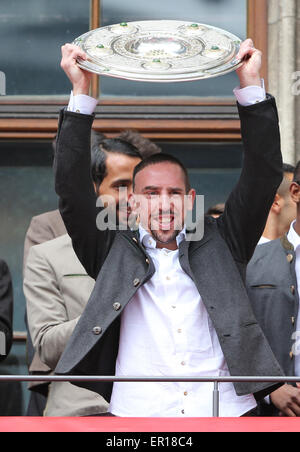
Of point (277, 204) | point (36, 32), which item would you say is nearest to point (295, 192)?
point (277, 204)

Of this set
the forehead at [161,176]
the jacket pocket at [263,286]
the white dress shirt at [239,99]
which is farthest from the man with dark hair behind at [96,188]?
the white dress shirt at [239,99]

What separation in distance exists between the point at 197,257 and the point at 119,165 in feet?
3.40

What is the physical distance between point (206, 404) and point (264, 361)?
257 millimetres

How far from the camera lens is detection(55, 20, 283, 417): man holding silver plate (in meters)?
3.40

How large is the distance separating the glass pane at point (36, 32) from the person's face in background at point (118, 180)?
1540 mm

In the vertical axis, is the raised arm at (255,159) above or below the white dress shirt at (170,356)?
above

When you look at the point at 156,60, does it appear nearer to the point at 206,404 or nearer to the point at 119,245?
the point at 119,245

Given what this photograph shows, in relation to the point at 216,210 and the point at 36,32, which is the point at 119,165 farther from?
the point at 36,32

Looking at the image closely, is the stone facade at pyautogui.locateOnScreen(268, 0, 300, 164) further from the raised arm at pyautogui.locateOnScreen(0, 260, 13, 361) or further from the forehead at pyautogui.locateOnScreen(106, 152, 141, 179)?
the raised arm at pyautogui.locateOnScreen(0, 260, 13, 361)

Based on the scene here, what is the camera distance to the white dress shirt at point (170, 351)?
3395mm

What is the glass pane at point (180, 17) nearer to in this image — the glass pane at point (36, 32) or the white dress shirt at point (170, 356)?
the glass pane at point (36, 32)

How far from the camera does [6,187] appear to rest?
5.96 m

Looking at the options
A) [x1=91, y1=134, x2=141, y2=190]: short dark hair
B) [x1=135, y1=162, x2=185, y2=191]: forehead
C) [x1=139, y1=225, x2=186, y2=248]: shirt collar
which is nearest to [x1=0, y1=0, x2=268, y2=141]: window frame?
[x1=91, y1=134, x2=141, y2=190]: short dark hair

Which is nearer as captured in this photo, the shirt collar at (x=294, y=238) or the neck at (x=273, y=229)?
the shirt collar at (x=294, y=238)
